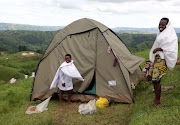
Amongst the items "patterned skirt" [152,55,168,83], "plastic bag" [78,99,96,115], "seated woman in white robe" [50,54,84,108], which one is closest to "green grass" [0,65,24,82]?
"seated woman in white robe" [50,54,84,108]

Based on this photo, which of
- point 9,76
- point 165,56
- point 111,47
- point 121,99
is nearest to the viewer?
point 165,56

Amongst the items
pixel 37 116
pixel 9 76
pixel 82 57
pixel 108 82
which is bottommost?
pixel 9 76

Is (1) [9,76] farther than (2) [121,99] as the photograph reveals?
Yes

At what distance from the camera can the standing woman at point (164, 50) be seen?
4293 mm

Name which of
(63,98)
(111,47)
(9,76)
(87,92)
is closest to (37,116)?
(63,98)

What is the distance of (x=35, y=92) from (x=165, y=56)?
554cm

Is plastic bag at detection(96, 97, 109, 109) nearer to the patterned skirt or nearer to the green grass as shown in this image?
the patterned skirt

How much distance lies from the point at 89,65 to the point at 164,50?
10.8 feet

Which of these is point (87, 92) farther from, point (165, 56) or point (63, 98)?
point (165, 56)

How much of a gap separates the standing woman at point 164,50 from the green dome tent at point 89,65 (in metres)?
2.05

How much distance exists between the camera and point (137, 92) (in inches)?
288

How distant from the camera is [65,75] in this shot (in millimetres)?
6375

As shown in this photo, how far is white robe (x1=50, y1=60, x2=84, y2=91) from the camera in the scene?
20.6ft

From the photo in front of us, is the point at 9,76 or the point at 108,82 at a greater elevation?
the point at 108,82
